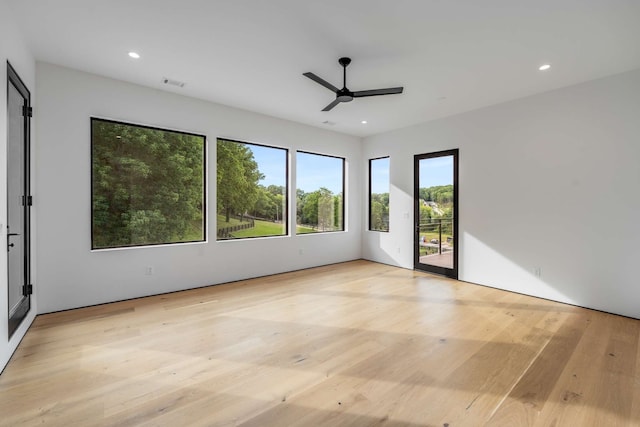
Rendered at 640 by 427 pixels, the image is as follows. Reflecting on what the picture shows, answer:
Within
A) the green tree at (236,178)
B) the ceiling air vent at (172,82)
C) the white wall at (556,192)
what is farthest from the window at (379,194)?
the ceiling air vent at (172,82)

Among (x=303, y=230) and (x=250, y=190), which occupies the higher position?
(x=250, y=190)

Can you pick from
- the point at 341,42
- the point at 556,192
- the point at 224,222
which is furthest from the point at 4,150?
the point at 556,192

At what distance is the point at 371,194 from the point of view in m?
7.00

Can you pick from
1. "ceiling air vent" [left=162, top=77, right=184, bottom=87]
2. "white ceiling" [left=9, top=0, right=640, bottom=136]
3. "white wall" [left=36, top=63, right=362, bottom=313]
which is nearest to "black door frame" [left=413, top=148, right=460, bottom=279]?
"white ceiling" [left=9, top=0, right=640, bottom=136]

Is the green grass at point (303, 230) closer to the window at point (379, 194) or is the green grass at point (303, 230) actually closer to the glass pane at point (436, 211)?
the window at point (379, 194)

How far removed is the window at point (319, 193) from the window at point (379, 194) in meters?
0.69

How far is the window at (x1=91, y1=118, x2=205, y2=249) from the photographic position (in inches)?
155

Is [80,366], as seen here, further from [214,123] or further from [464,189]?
[464,189]

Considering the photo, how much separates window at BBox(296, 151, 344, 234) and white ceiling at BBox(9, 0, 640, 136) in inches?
79.8

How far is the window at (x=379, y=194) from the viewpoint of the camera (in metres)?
6.62

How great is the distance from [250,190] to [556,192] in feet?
→ 15.3

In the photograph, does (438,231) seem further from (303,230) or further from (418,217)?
(303,230)

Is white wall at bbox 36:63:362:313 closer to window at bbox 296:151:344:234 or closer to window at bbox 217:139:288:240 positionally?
window at bbox 217:139:288:240

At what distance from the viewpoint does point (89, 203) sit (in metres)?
3.79
